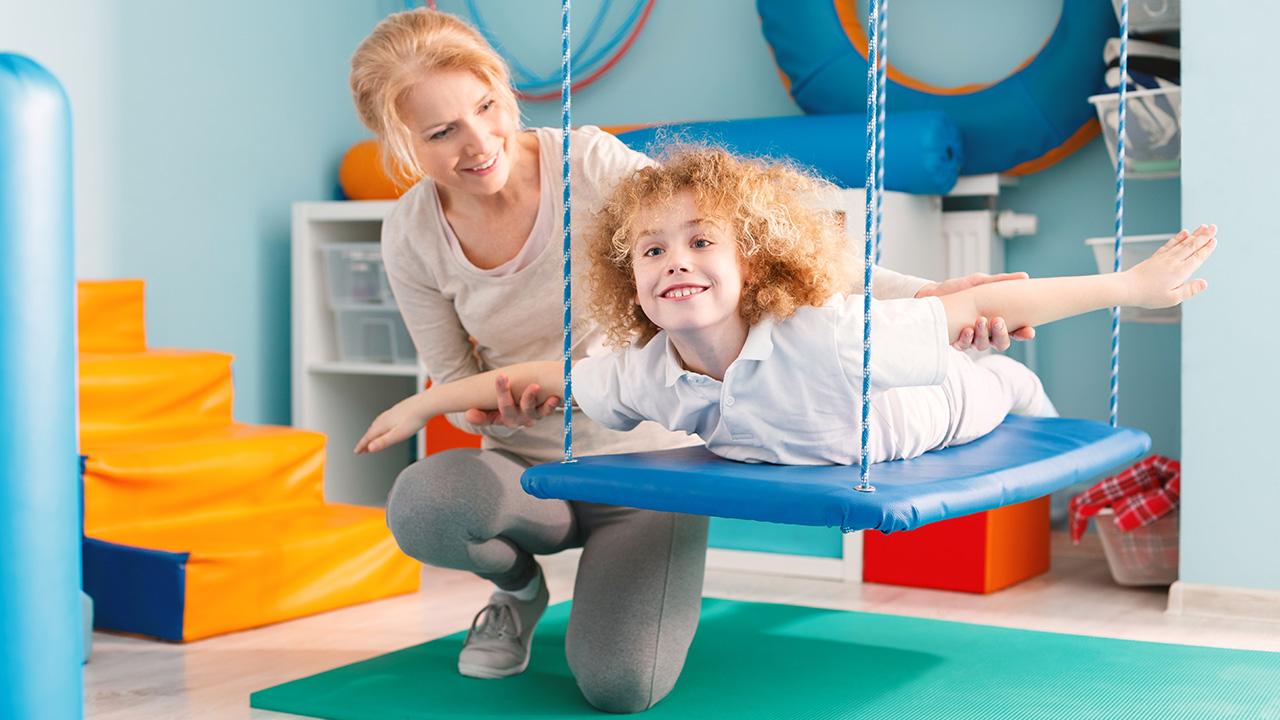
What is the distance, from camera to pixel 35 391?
0.83m

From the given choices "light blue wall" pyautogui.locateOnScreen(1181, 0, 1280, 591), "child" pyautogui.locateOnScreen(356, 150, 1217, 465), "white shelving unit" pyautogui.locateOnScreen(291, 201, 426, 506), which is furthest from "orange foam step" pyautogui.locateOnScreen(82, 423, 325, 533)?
"light blue wall" pyautogui.locateOnScreen(1181, 0, 1280, 591)

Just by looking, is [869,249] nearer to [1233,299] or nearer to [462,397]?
[462,397]

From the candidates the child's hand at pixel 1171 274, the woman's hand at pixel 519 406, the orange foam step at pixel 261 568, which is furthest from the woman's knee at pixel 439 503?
the child's hand at pixel 1171 274

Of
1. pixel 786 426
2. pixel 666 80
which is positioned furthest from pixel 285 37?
pixel 786 426

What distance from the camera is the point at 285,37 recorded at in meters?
3.06

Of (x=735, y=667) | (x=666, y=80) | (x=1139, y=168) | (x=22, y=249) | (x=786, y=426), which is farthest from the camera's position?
(x=666, y=80)

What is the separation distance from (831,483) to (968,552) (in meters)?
1.23

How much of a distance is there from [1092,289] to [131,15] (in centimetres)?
230

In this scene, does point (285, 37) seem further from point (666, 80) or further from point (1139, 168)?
point (1139, 168)

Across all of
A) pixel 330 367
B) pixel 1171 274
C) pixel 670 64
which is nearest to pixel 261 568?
pixel 330 367

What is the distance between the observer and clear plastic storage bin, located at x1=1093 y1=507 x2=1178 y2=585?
216 cm

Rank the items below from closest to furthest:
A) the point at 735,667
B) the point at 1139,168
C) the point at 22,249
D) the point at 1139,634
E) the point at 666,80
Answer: the point at 22,249, the point at 735,667, the point at 1139,634, the point at 1139,168, the point at 666,80

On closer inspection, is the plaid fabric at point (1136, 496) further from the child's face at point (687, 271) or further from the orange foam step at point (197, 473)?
the orange foam step at point (197, 473)

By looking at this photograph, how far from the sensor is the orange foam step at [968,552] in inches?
87.1
